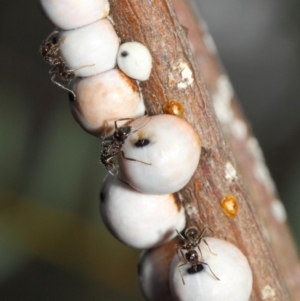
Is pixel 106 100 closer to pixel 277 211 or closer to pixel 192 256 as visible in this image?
pixel 192 256

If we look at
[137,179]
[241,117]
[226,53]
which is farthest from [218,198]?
[226,53]

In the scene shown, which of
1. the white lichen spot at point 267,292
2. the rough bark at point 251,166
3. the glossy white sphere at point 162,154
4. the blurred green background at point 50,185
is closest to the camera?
the glossy white sphere at point 162,154

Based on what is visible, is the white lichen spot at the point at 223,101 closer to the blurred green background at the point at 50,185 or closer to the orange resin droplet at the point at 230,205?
the orange resin droplet at the point at 230,205

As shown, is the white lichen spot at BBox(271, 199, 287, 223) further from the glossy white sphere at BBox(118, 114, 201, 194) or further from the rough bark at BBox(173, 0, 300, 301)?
the glossy white sphere at BBox(118, 114, 201, 194)

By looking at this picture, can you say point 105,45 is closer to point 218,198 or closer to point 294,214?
point 218,198

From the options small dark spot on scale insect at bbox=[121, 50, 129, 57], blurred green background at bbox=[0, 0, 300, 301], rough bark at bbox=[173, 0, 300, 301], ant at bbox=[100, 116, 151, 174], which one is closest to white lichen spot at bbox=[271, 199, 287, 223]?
rough bark at bbox=[173, 0, 300, 301]

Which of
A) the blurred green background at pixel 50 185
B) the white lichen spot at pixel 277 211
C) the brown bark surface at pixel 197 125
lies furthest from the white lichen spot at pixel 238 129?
the blurred green background at pixel 50 185
